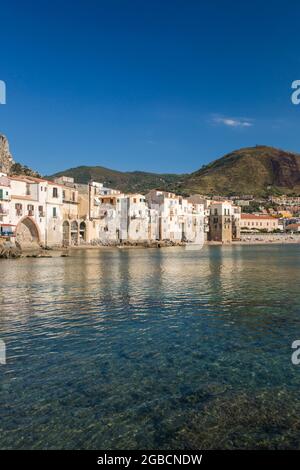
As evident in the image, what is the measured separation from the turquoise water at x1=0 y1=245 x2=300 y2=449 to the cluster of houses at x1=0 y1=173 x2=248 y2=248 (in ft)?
157

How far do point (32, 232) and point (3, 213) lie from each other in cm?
980

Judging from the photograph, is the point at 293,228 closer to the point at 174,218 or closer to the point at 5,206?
the point at 174,218

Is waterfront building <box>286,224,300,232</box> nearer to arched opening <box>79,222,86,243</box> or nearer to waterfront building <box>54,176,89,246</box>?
waterfront building <box>54,176,89,246</box>

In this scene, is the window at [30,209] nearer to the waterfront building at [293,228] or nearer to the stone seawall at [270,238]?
the stone seawall at [270,238]

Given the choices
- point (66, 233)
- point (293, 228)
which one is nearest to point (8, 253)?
point (66, 233)

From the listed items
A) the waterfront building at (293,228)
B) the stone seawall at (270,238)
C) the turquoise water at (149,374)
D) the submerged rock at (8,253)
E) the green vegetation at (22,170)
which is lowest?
the turquoise water at (149,374)

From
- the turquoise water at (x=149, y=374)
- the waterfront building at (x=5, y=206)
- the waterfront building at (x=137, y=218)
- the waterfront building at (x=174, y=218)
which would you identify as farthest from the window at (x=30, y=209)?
the turquoise water at (x=149, y=374)

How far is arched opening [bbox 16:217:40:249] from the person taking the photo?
64.6m

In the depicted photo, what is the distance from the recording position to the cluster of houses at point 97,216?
2521 inches

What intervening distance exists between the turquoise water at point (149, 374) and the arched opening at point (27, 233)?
158 ft

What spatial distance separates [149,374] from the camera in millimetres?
9547

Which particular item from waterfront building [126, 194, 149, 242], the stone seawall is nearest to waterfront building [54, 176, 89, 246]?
waterfront building [126, 194, 149, 242]

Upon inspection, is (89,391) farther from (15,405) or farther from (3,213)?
(3,213)
